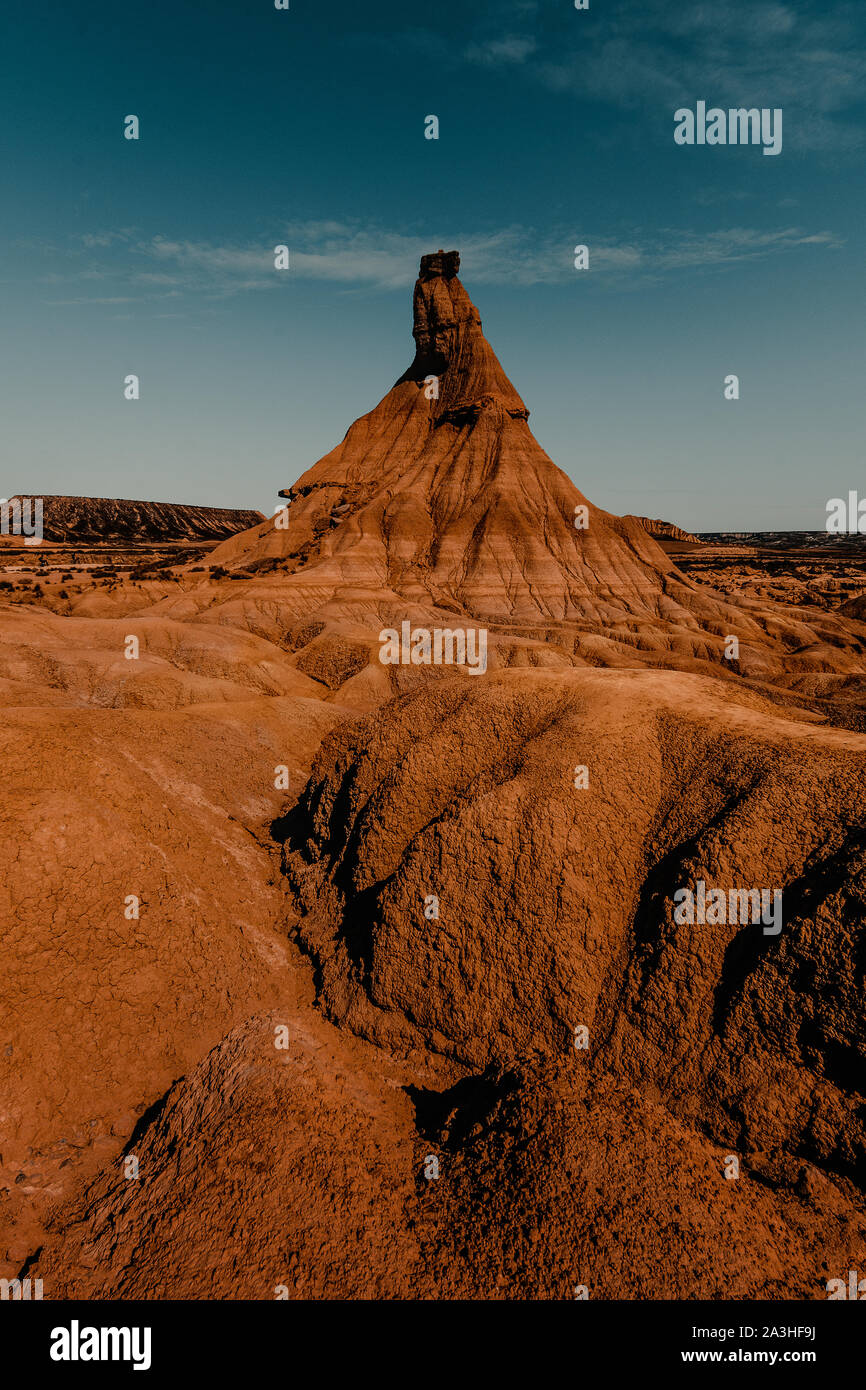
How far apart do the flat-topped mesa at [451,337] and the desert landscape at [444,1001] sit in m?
61.2

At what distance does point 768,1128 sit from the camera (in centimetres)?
845

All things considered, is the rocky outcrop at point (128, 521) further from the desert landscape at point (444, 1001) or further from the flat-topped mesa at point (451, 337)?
the desert landscape at point (444, 1001)

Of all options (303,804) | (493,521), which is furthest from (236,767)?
(493,521)

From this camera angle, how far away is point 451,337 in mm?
70875

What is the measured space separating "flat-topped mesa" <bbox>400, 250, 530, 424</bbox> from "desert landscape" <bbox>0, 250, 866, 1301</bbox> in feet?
201

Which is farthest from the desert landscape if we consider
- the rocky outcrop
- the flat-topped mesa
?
the rocky outcrop

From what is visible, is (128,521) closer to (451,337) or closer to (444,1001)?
(451,337)

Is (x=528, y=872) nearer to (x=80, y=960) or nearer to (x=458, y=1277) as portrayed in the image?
(x=458, y=1277)

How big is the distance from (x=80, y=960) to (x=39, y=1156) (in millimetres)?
3026

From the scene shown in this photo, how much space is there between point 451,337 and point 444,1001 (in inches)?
3008

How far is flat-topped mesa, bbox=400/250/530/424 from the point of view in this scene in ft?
227

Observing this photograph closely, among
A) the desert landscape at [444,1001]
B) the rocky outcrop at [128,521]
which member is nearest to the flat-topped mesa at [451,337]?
the desert landscape at [444,1001]

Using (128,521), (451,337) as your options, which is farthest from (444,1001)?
(128,521)

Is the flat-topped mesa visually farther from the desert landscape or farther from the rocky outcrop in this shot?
the rocky outcrop
